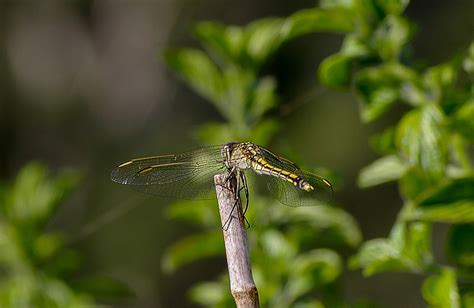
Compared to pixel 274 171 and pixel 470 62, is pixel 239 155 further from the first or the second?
pixel 470 62

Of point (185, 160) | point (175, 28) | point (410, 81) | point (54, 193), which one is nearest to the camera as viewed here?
point (410, 81)

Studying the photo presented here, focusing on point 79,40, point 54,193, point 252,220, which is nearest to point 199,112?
point 79,40

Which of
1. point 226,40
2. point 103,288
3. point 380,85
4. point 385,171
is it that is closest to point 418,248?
point 385,171

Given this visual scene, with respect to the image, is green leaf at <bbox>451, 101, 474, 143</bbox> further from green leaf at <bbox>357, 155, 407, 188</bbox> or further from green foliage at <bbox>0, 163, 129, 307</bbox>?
green foliage at <bbox>0, 163, 129, 307</bbox>

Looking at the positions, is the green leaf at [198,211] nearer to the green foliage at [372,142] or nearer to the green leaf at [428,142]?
the green foliage at [372,142]

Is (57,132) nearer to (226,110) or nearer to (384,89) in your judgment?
(226,110)

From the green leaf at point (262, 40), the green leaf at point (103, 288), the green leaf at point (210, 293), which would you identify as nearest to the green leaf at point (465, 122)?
the green leaf at point (262, 40)
